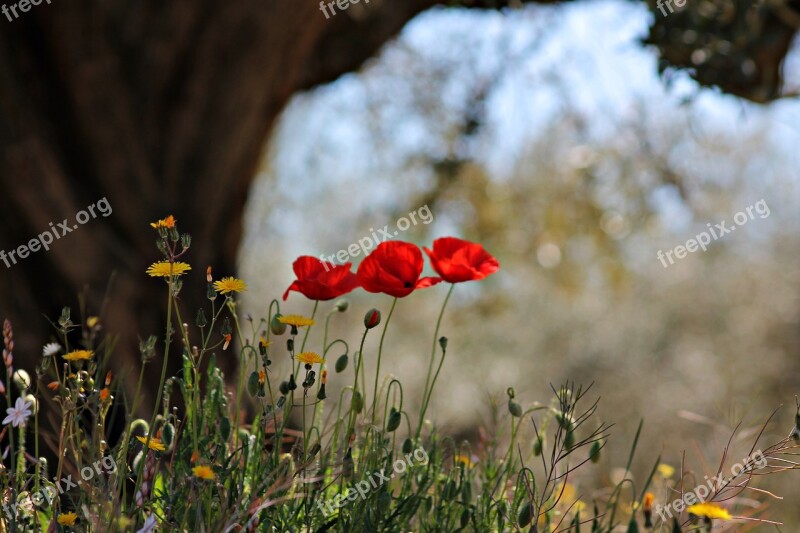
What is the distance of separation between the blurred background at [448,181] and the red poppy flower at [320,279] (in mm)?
420

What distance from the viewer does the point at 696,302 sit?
1375 centimetres

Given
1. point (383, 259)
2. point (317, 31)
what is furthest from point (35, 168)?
point (383, 259)

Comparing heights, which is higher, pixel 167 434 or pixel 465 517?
pixel 167 434

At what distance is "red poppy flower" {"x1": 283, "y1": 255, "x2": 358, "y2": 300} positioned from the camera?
1598 millimetres

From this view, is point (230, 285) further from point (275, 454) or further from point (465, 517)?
point (465, 517)

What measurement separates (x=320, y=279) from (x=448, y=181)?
16.5 feet

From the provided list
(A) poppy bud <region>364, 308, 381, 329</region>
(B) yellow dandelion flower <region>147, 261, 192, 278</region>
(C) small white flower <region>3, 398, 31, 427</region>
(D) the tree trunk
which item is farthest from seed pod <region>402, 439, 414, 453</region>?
(D) the tree trunk

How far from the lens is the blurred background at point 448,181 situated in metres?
3.64

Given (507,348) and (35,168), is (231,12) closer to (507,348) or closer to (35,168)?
(35,168)

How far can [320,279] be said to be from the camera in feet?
5.33

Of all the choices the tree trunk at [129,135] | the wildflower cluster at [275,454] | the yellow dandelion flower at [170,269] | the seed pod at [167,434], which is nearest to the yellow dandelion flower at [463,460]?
the wildflower cluster at [275,454]

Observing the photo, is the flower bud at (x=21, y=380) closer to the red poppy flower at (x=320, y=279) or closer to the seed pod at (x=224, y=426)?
the seed pod at (x=224, y=426)

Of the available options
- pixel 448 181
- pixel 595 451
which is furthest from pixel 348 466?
pixel 448 181

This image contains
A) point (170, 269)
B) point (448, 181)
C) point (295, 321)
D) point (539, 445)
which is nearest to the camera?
point (170, 269)
